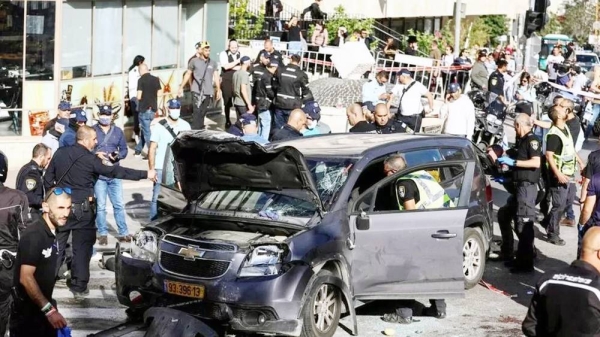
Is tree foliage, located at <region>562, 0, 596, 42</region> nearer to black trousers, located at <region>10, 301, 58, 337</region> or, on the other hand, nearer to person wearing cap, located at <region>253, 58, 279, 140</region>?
person wearing cap, located at <region>253, 58, 279, 140</region>

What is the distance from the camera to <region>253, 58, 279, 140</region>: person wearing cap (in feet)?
63.6

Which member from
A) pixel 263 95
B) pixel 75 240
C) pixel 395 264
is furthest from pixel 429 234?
pixel 263 95

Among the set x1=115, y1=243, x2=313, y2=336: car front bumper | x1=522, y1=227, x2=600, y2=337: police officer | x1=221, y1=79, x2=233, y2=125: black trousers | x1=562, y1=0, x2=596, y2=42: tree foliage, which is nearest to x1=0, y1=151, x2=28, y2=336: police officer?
x1=115, y1=243, x2=313, y2=336: car front bumper

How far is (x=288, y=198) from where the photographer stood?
33.4 ft

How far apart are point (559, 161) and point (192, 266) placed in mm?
6003

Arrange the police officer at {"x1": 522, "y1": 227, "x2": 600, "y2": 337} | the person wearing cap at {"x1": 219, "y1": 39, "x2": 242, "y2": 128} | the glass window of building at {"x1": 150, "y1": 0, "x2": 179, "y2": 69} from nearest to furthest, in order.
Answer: the police officer at {"x1": 522, "y1": 227, "x2": 600, "y2": 337}
the person wearing cap at {"x1": 219, "y1": 39, "x2": 242, "y2": 128}
the glass window of building at {"x1": 150, "y1": 0, "x2": 179, "y2": 69}

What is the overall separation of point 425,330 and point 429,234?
888 mm

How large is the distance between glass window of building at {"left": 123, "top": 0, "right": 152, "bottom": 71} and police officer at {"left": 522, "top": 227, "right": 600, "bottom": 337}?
1587 cm

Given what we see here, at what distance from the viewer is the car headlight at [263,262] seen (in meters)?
9.50

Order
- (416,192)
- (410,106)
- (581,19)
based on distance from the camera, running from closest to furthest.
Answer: (416,192)
(410,106)
(581,19)

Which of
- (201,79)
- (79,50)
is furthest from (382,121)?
(79,50)

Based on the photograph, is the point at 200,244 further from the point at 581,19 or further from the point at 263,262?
the point at 581,19

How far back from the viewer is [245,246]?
31.4ft

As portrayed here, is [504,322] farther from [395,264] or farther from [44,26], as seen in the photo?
[44,26]
